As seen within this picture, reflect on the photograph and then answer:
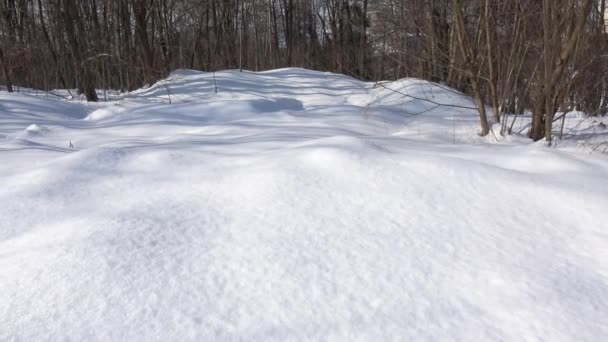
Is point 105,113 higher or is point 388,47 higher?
point 388,47

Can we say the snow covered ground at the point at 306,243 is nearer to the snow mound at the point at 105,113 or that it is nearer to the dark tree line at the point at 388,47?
the dark tree line at the point at 388,47

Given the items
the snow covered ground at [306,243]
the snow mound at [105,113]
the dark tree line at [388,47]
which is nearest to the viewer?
the snow covered ground at [306,243]

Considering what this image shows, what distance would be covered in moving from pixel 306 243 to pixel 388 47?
7800 mm

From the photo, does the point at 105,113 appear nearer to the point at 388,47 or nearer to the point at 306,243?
the point at 306,243

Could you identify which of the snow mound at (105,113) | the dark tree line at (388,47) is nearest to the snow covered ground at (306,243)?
the dark tree line at (388,47)

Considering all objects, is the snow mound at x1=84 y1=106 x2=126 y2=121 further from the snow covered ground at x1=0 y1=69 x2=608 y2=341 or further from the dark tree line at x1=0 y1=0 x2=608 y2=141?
the snow covered ground at x1=0 y1=69 x2=608 y2=341

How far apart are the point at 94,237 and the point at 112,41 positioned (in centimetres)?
1219

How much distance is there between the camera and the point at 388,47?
8.58 m

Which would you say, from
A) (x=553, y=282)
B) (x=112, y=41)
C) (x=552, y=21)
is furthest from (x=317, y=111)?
(x=112, y=41)

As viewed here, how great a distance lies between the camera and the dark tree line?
10.8 ft

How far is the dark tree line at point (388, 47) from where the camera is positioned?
3291 millimetres

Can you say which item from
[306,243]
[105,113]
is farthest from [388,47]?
[306,243]

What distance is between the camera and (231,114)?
493 centimetres

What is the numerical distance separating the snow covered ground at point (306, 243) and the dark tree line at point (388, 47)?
4.01 ft
